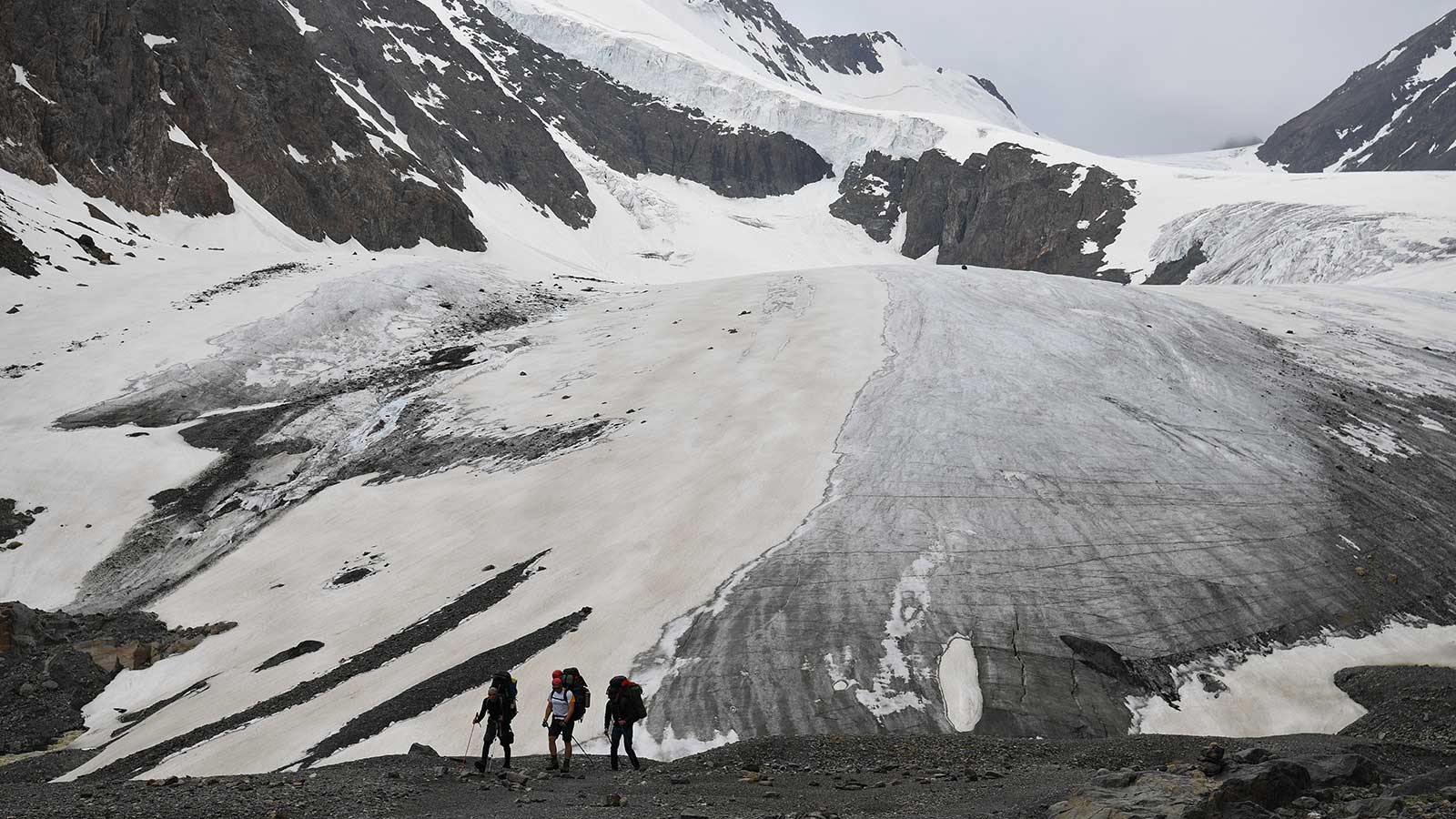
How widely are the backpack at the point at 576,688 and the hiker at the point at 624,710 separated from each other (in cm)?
33

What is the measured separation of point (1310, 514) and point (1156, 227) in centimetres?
8351

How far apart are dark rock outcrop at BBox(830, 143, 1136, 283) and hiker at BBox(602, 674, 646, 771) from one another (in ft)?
295

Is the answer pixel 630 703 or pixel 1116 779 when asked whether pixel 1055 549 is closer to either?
pixel 1116 779

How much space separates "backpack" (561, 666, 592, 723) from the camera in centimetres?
1284

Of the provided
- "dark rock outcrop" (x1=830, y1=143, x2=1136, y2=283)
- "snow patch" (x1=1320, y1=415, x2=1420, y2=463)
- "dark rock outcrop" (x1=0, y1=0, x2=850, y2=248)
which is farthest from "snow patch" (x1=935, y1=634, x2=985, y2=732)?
"dark rock outcrop" (x1=830, y1=143, x2=1136, y2=283)

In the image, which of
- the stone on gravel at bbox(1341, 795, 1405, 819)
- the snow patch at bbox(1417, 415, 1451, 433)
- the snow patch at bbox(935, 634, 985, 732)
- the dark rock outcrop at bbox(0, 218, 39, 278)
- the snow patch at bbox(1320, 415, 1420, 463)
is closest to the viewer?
the stone on gravel at bbox(1341, 795, 1405, 819)

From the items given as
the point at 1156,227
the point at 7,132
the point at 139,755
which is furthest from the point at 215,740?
the point at 1156,227

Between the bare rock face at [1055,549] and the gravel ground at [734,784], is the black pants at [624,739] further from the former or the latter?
the bare rock face at [1055,549]

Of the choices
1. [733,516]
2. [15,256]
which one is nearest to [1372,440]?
[733,516]

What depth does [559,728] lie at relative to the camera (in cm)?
1295

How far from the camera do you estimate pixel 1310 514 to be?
21.8 metres

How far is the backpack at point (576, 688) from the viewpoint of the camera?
1284 centimetres

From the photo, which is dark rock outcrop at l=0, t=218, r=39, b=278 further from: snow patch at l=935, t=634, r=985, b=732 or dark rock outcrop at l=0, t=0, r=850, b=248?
snow patch at l=935, t=634, r=985, b=732

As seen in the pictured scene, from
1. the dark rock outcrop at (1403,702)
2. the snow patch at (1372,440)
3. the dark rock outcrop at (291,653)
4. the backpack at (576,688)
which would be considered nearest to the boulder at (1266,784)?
the dark rock outcrop at (1403,702)
